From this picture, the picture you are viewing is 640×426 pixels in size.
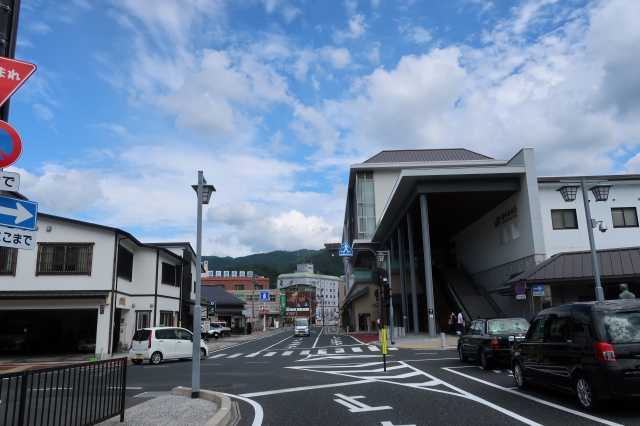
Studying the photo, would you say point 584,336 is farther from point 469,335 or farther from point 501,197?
point 501,197

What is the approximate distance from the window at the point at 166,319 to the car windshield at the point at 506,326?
25.0 m

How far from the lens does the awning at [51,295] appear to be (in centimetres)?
2586

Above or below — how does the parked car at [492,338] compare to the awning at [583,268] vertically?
below

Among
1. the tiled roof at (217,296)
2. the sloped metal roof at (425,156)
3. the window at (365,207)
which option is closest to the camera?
the tiled roof at (217,296)

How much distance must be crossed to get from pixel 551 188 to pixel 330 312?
513 ft

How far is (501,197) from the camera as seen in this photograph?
35.0 metres

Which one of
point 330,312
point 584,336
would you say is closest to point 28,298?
point 584,336

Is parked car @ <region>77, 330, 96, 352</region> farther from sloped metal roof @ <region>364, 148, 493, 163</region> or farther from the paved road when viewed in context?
sloped metal roof @ <region>364, 148, 493, 163</region>

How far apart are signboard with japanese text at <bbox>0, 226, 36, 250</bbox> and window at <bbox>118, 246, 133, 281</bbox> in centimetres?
2478

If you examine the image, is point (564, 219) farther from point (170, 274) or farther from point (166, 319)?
point (166, 319)

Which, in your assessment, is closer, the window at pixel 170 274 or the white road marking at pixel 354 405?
the white road marking at pixel 354 405

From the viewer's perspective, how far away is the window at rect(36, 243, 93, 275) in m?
27.0

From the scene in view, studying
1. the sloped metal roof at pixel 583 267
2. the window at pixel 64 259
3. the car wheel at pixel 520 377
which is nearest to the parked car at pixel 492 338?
the car wheel at pixel 520 377

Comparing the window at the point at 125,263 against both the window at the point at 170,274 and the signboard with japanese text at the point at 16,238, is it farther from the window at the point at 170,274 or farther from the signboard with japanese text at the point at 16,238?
the signboard with japanese text at the point at 16,238
